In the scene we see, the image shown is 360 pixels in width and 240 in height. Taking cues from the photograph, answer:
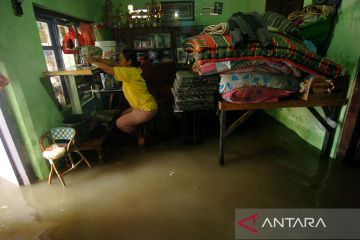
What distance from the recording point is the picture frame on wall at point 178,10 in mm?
4910

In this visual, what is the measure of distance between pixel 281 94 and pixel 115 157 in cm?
222

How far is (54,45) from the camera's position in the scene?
2.95 metres

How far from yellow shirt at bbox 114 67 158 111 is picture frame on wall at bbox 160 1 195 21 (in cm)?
297

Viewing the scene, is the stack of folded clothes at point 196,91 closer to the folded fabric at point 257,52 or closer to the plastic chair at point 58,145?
the folded fabric at point 257,52

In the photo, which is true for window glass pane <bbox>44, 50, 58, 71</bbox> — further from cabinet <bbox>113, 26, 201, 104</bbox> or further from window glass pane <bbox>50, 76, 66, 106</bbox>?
cabinet <bbox>113, 26, 201, 104</bbox>

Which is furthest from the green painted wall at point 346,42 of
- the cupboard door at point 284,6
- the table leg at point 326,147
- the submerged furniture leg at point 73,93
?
the submerged furniture leg at point 73,93

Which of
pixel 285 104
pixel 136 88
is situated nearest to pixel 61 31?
A: pixel 136 88

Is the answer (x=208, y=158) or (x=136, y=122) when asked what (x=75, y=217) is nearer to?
(x=136, y=122)

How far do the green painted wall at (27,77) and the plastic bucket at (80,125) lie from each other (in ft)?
0.56

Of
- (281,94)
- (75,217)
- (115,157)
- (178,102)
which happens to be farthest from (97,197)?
(281,94)

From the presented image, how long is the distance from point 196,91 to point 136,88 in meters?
0.88

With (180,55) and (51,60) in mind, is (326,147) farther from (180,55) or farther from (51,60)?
(51,60)

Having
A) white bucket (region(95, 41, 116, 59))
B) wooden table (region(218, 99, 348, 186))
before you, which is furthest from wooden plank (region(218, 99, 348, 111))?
white bucket (region(95, 41, 116, 59))

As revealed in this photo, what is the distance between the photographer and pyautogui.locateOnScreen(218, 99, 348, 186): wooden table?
2137 millimetres
